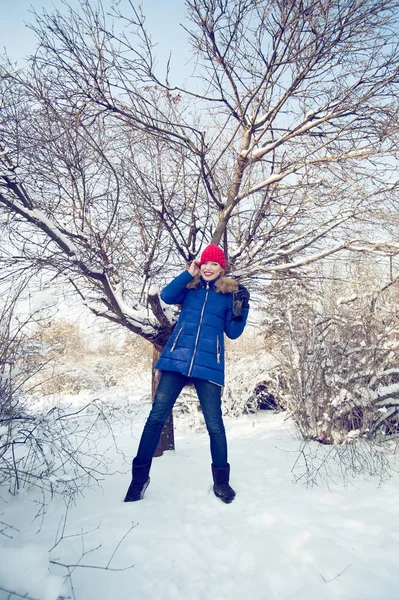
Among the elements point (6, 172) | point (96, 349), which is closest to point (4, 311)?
point (6, 172)

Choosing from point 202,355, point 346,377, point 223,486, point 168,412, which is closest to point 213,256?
point 202,355

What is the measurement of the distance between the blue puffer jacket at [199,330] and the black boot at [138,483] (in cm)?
67

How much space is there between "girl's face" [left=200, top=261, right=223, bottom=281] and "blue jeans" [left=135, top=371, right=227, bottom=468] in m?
0.79

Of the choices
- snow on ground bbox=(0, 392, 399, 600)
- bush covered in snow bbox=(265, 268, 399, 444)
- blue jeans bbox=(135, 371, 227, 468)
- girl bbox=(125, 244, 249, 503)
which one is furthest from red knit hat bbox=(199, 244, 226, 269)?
bush covered in snow bbox=(265, 268, 399, 444)

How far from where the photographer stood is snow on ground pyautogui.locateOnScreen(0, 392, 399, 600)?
128cm

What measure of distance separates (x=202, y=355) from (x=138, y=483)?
3.10ft

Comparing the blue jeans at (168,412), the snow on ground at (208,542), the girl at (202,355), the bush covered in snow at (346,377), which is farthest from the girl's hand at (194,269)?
the bush covered in snow at (346,377)

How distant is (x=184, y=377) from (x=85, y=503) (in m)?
1.00

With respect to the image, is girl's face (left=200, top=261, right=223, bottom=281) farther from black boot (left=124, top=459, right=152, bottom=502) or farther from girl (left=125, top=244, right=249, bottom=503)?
black boot (left=124, top=459, right=152, bottom=502)

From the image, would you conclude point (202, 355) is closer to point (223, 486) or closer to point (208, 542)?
point (223, 486)

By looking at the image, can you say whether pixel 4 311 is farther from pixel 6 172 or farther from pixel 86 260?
pixel 6 172

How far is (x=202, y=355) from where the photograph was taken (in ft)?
7.76

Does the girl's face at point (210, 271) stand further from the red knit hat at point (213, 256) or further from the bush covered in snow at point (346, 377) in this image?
the bush covered in snow at point (346, 377)

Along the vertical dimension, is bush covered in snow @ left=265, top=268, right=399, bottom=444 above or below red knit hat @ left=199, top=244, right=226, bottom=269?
below
